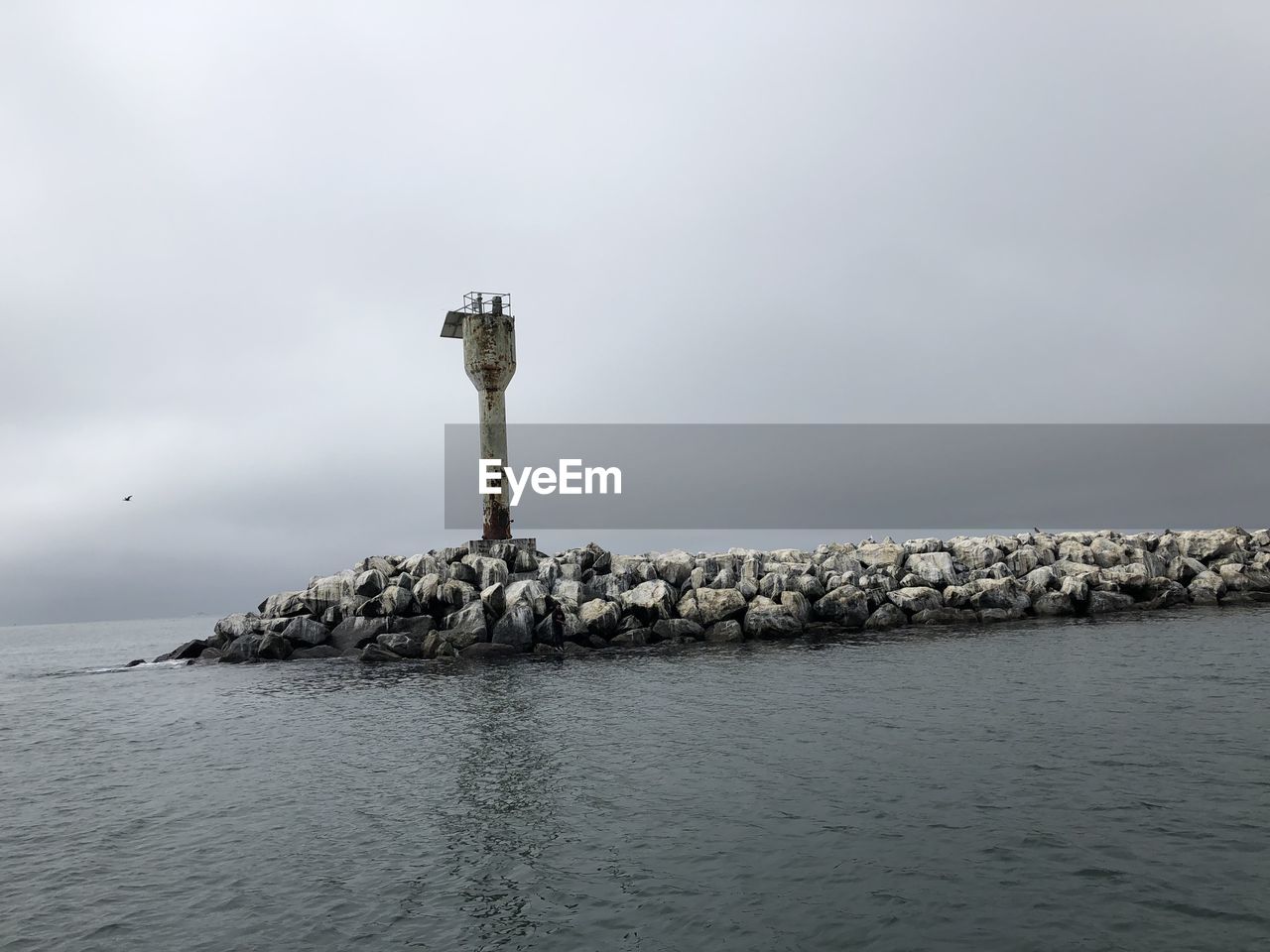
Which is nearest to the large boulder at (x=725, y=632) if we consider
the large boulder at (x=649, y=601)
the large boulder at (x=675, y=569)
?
the large boulder at (x=649, y=601)

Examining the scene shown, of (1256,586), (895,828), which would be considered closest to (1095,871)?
(895,828)

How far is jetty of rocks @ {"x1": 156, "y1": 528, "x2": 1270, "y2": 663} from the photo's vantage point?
3309cm

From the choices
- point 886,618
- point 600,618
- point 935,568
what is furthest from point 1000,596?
point 600,618

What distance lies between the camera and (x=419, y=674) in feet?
90.1

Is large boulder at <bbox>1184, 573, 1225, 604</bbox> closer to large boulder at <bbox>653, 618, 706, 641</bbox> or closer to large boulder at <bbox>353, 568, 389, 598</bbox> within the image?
large boulder at <bbox>653, 618, 706, 641</bbox>

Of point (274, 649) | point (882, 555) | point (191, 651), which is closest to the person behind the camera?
point (274, 649)

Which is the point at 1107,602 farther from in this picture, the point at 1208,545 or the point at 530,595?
the point at 530,595

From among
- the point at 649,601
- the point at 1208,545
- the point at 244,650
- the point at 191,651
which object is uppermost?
the point at 1208,545

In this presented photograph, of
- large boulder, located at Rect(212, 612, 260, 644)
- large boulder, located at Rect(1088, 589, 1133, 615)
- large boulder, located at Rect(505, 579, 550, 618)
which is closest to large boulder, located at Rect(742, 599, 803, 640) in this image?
large boulder, located at Rect(505, 579, 550, 618)

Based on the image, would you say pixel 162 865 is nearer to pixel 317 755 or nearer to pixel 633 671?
pixel 317 755

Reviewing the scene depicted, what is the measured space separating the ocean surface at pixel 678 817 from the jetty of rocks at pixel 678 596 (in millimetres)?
10023

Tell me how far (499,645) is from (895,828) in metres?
23.3

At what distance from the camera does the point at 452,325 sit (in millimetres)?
42625

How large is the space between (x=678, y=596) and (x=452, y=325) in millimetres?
19728
